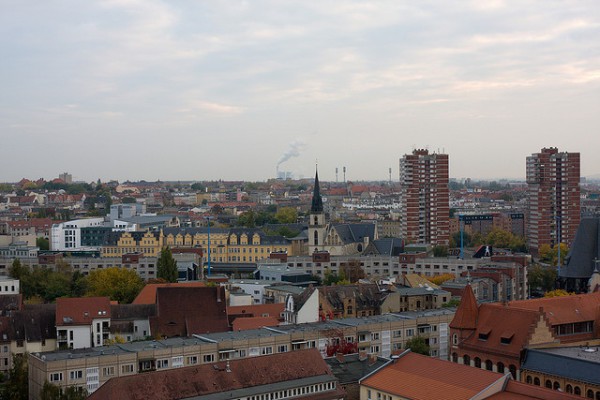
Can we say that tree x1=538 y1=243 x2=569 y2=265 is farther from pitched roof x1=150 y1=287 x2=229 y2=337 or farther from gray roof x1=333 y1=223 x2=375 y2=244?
pitched roof x1=150 y1=287 x2=229 y2=337

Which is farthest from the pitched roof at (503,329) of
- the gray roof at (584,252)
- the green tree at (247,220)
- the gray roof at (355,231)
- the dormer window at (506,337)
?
the green tree at (247,220)

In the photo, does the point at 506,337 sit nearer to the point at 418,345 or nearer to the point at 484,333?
the point at 484,333

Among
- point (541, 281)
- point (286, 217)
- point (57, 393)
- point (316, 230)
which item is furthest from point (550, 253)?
point (57, 393)

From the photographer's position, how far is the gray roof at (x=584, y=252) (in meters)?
81.7

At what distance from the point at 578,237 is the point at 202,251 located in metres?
50.9

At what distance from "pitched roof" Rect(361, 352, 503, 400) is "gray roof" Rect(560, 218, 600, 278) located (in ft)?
149

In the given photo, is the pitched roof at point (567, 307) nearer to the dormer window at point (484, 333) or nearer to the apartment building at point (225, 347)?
the dormer window at point (484, 333)

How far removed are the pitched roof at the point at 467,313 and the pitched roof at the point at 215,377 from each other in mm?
11347

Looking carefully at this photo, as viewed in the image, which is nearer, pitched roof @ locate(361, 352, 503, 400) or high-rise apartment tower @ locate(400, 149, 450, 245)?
pitched roof @ locate(361, 352, 503, 400)

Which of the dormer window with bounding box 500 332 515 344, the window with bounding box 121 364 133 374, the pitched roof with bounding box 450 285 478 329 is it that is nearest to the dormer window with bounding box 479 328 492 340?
the pitched roof with bounding box 450 285 478 329

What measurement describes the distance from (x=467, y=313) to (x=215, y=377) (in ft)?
58.1

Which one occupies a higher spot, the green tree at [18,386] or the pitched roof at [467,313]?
the pitched roof at [467,313]

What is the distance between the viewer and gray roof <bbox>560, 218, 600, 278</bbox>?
81.7 m

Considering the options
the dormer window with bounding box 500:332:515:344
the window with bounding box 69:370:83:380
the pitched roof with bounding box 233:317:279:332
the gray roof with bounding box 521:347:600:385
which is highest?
the dormer window with bounding box 500:332:515:344
